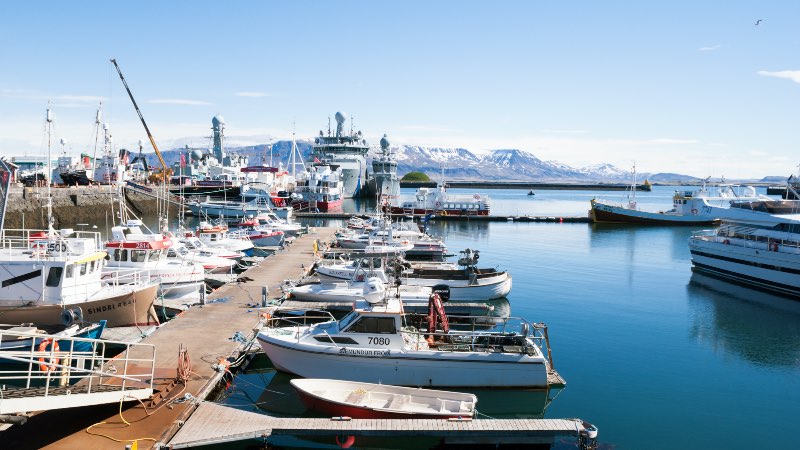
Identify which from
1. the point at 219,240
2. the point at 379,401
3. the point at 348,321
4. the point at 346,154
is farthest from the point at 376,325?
the point at 346,154

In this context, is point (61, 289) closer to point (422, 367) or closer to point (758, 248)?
point (422, 367)

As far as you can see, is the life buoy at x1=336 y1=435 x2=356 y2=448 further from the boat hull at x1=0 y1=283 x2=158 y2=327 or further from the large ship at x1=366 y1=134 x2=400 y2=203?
the large ship at x1=366 y1=134 x2=400 y2=203

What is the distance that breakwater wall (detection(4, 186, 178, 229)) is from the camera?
6624cm

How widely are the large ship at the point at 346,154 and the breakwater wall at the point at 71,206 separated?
37.0 metres

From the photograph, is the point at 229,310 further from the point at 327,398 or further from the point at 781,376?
the point at 781,376

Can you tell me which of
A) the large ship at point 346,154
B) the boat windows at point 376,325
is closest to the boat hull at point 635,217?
the large ship at point 346,154

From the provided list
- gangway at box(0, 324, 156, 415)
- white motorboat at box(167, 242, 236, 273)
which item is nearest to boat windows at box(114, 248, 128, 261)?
white motorboat at box(167, 242, 236, 273)

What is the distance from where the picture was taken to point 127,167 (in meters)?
118

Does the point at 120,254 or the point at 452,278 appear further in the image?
the point at 452,278

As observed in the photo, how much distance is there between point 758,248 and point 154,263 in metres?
41.5

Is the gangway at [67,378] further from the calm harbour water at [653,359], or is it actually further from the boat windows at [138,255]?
the boat windows at [138,255]

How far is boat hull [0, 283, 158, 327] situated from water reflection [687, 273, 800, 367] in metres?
26.4

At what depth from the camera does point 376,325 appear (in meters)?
19.6

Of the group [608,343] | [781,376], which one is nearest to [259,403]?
[608,343]
